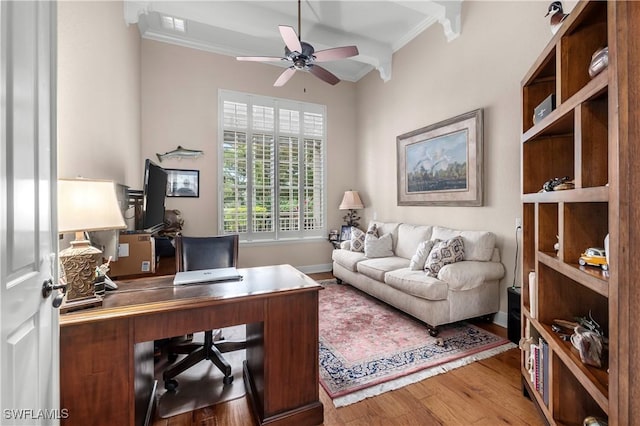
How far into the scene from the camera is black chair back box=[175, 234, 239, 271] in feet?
7.08

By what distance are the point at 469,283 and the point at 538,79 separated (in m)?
1.77

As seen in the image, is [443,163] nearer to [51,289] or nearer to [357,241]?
[357,241]

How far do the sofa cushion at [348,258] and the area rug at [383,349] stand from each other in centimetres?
69

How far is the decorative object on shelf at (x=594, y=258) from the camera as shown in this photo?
3.66 ft

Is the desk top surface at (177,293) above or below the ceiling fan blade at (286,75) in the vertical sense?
below

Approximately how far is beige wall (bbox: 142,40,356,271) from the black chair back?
7.65ft

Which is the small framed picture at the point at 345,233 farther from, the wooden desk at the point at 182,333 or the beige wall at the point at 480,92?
the wooden desk at the point at 182,333

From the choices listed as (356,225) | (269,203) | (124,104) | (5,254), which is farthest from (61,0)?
(356,225)

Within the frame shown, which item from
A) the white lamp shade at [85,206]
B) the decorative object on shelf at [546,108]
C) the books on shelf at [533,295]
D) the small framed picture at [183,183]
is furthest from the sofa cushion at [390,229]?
the white lamp shade at [85,206]

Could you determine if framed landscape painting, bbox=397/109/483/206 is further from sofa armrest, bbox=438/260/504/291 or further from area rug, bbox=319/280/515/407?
area rug, bbox=319/280/515/407

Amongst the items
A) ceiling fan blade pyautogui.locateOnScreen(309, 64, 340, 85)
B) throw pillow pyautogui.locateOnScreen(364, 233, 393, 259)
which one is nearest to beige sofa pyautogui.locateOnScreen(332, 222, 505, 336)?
throw pillow pyautogui.locateOnScreen(364, 233, 393, 259)

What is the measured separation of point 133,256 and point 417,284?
2506 mm

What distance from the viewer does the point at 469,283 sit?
2648mm

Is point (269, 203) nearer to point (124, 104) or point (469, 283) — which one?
point (124, 104)
